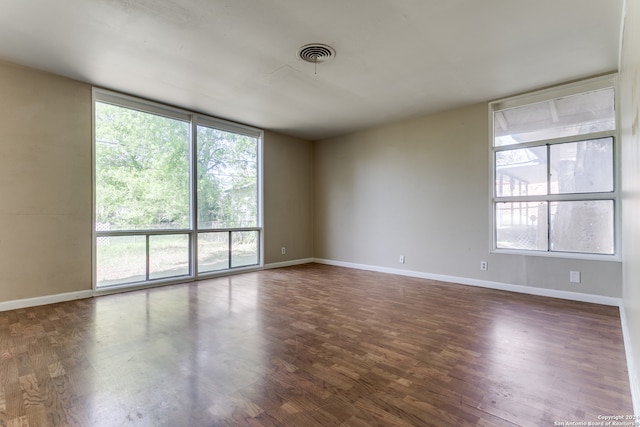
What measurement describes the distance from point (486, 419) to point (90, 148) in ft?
16.3

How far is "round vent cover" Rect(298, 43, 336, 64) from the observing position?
3.02m

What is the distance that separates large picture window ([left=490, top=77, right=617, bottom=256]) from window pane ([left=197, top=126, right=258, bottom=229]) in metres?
4.21

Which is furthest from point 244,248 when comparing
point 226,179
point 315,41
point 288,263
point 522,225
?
point 522,225

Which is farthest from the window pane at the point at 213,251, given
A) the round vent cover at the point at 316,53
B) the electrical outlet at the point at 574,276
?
the electrical outlet at the point at 574,276

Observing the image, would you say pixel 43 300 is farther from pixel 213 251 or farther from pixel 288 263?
pixel 288 263

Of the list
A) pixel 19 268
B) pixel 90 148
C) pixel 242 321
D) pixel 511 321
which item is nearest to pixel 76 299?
pixel 19 268

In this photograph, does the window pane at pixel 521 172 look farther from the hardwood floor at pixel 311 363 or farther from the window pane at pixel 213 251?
the window pane at pixel 213 251

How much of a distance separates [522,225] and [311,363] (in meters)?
3.76

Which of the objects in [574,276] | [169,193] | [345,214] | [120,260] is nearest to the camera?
[574,276]

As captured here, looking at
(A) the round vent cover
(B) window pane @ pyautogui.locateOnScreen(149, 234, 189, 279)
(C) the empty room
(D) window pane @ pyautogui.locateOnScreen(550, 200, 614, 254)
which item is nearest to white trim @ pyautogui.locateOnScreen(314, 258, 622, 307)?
(C) the empty room

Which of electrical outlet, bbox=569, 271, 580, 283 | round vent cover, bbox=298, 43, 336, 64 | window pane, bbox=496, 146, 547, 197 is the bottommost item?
electrical outlet, bbox=569, 271, 580, 283

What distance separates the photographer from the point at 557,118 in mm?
4035

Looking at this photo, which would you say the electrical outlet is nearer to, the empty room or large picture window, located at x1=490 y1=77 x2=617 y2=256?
the empty room

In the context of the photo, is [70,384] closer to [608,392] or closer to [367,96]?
[608,392]
